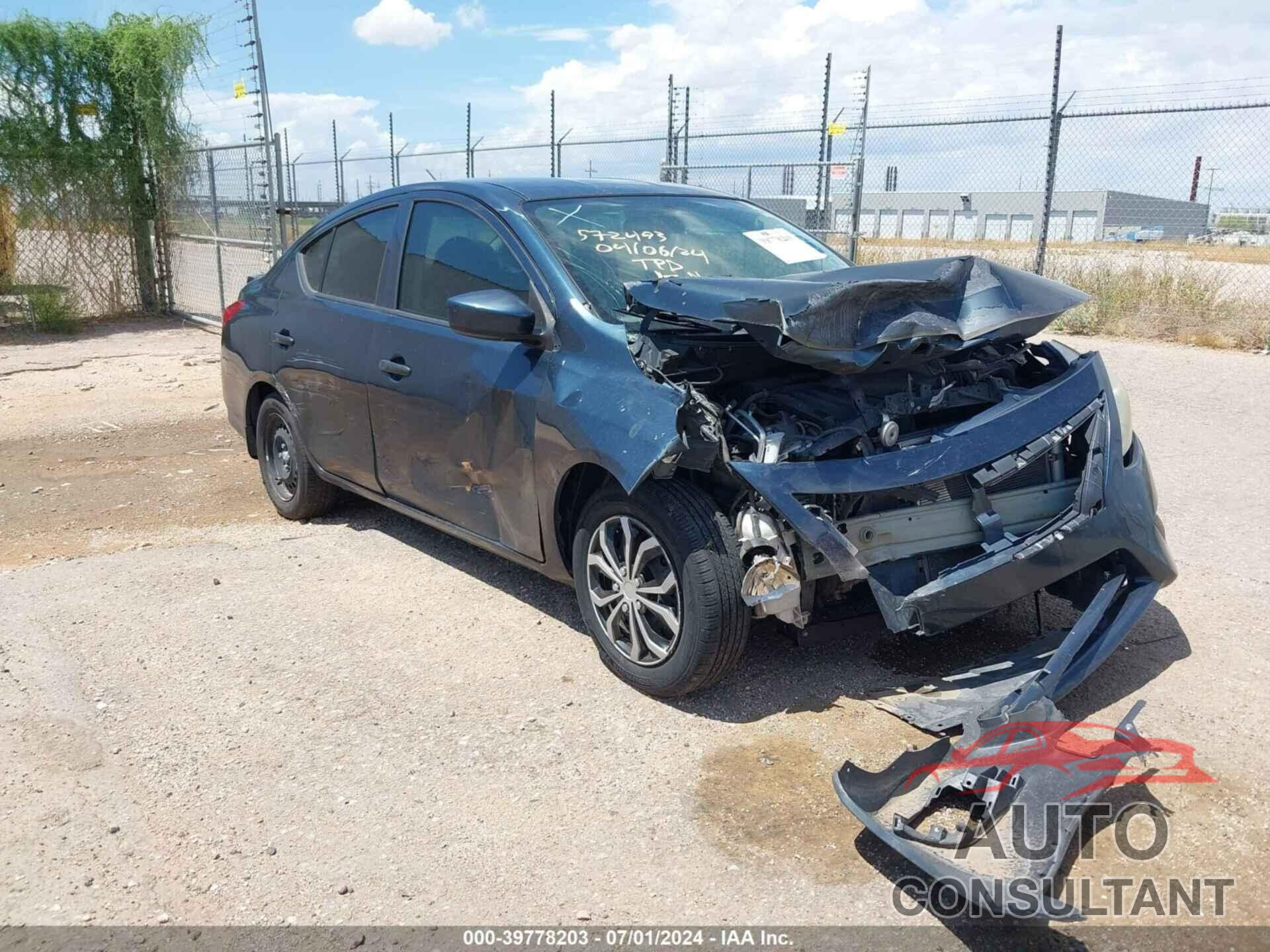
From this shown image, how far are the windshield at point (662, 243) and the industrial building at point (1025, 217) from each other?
8219 mm

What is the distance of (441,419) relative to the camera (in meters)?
4.42

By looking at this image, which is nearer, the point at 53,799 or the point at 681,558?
the point at 53,799

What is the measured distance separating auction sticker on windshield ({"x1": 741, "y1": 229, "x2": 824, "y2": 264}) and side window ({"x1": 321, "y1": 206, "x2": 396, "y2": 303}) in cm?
169

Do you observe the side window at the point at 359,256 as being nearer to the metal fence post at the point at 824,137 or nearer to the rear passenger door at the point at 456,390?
the rear passenger door at the point at 456,390

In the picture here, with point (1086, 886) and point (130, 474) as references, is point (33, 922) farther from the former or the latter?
point (130, 474)

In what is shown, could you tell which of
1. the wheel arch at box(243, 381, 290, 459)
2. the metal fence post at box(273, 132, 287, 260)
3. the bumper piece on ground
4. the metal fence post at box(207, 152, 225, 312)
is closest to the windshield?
the bumper piece on ground

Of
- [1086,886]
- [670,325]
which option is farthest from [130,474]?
[1086,886]

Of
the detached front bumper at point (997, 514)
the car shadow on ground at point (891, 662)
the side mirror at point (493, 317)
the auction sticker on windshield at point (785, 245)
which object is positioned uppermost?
the auction sticker on windshield at point (785, 245)

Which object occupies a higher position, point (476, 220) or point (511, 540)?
point (476, 220)

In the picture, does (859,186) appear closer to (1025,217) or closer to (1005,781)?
(1005,781)

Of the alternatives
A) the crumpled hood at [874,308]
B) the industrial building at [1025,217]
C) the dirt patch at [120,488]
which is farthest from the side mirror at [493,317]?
the industrial building at [1025,217]

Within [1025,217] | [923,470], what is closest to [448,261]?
[923,470]

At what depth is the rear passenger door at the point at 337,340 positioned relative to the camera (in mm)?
4980

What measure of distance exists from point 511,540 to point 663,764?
122 cm
